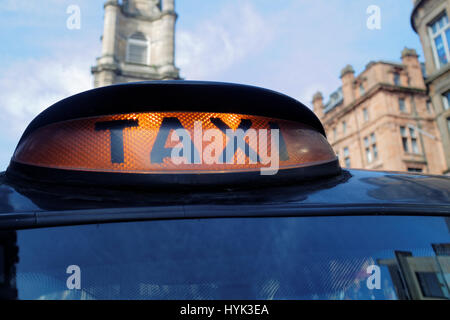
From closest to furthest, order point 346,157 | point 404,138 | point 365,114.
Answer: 1. point 404,138
2. point 365,114
3. point 346,157

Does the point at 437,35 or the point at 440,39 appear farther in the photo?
the point at 437,35

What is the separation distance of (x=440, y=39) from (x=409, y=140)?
1035cm

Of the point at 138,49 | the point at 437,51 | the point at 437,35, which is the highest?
the point at 138,49

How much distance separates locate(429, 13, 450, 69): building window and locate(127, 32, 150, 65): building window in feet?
78.3

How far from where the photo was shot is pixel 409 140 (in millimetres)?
25891

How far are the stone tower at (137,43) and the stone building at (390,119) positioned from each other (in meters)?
16.5

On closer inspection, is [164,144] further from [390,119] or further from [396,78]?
[396,78]

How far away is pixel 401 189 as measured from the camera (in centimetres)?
104

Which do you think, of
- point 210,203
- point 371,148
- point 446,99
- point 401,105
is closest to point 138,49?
point 371,148

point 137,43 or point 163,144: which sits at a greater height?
point 137,43

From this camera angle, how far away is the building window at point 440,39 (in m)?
16.8

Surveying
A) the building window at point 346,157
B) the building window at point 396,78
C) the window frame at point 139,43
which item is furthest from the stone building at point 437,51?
the window frame at point 139,43

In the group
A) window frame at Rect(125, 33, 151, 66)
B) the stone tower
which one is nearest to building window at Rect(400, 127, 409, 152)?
the stone tower
